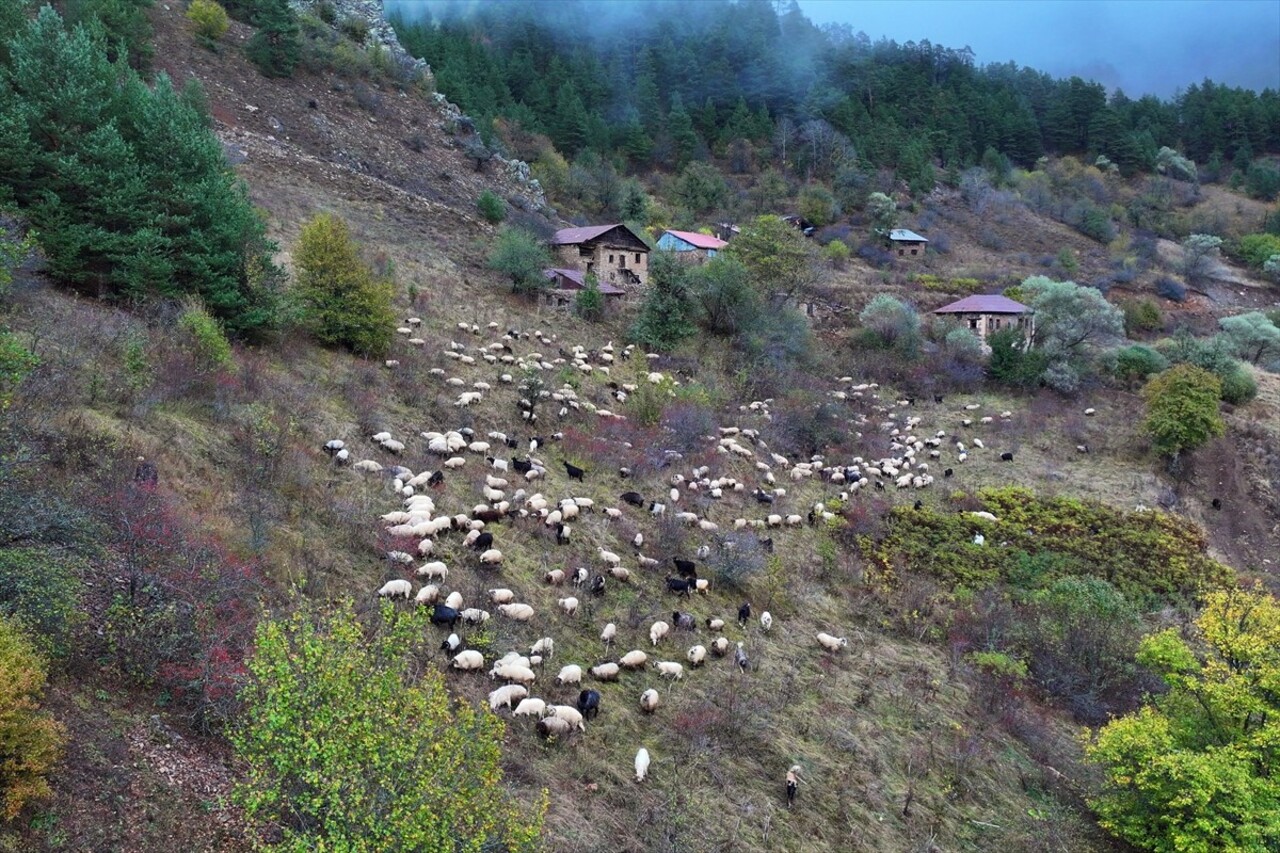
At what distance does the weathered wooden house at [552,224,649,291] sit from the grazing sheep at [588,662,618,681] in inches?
1158

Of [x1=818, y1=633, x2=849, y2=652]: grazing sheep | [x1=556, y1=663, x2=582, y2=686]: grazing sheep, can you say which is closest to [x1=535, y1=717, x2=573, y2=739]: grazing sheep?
[x1=556, y1=663, x2=582, y2=686]: grazing sheep

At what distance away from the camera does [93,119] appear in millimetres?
18000

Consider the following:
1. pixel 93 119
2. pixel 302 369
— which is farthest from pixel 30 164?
pixel 302 369

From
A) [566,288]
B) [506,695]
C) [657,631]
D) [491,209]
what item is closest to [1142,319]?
[566,288]

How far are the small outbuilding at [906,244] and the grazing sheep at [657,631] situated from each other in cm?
5688

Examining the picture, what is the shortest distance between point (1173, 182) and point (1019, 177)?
801 inches

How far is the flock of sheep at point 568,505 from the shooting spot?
11.0 meters

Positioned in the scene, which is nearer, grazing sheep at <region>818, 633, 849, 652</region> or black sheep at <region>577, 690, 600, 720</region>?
black sheep at <region>577, 690, 600, 720</region>

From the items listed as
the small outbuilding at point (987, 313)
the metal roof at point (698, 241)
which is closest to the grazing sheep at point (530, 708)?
the small outbuilding at point (987, 313)

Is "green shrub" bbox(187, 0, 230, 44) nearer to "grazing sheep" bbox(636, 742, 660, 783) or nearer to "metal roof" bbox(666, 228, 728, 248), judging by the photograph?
"metal roof" bbox(666, 228, 728, 248)

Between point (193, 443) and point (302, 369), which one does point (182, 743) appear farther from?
point (302, 369)

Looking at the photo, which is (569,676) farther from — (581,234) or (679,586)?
(581,234)

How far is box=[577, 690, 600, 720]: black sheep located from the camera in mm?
10289

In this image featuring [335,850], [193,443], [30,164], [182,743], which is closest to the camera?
[335,850]
